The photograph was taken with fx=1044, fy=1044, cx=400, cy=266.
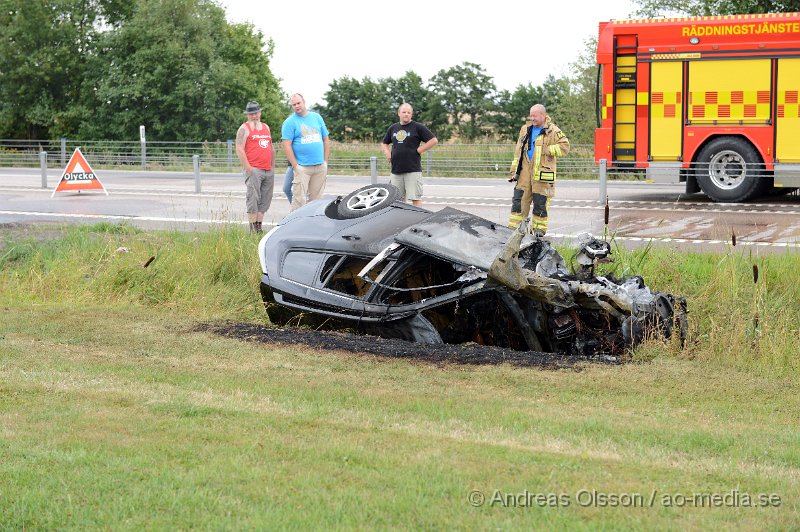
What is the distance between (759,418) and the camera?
6.01 metres

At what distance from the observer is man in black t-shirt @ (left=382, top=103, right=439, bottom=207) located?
13.6 m

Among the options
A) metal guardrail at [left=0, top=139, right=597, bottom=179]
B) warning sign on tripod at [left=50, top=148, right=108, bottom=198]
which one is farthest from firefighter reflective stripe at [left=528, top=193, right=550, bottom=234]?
warning sign on tripod at [left=50, top=148, right=108, bottom=198]

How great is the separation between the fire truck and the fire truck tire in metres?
0.02

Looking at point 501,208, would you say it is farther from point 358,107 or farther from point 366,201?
point 358,107

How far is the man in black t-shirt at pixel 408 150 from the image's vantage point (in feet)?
44.7

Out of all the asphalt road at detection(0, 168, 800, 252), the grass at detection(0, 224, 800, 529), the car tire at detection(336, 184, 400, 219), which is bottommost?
the grass at detection(0, 224, 800, 529)

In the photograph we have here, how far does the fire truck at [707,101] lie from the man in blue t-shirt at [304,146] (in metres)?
7.69

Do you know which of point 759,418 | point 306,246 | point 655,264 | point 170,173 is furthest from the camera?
point 170,173

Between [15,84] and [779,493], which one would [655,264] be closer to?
[779,493]

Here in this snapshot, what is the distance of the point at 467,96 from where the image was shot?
1702 inches

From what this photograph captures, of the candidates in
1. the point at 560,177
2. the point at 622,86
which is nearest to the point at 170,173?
the point at 560,177

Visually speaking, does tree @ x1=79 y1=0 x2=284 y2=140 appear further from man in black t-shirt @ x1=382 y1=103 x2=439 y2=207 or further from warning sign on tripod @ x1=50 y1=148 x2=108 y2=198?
→ man in black t-shirt @ x1=382 y1=103 x2=439 y2=207

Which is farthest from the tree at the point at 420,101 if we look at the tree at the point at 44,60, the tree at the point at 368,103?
the tree at the point at 44,60

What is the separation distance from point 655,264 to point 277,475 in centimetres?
661
